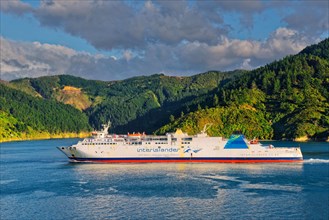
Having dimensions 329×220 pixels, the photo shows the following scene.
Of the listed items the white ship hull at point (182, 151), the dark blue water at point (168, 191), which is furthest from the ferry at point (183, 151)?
the dark blue water at point (168, 191)

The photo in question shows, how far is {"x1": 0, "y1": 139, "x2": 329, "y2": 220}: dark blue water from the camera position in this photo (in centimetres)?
6347

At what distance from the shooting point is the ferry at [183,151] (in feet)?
401

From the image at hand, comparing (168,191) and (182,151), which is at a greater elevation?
(182,151)

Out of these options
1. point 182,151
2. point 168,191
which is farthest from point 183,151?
point 168,191

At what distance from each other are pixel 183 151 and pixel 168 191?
44.2m

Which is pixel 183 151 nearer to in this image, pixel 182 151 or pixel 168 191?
pixel 182 151

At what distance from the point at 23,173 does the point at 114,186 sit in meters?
33.5

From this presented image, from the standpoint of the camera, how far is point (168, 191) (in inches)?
3115

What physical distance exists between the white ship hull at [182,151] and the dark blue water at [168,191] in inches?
235

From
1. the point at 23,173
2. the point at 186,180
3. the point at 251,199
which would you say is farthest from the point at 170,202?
the point at 23,173

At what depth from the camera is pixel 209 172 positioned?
334ft

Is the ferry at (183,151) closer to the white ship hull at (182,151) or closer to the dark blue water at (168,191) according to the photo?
the white ship hull at (182,151)

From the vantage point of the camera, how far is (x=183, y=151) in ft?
404

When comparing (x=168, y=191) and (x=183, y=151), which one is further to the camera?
(x=183, y=151)
